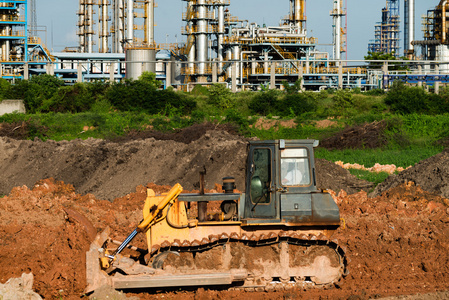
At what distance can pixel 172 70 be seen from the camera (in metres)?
66.9

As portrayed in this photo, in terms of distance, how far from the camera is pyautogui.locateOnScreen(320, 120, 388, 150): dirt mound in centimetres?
3062

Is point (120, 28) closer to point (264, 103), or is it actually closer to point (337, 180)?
point (264, 103)

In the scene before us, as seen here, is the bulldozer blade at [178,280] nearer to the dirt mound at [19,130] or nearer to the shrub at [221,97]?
the dirt mound at [19,130]

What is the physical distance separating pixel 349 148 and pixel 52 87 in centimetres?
2427

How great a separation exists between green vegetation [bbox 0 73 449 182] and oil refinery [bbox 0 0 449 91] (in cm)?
885

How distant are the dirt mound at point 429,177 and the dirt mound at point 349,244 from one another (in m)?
0.95

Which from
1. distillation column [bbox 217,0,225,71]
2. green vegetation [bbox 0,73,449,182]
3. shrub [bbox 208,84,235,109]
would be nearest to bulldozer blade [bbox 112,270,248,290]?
green vegetation [bbox 0,73,449,182]

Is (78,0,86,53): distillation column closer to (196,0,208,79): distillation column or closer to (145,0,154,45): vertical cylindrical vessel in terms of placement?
(145,0,154,45): vertical cylindrical vessel

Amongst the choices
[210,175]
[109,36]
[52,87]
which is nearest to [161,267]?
[210,175]

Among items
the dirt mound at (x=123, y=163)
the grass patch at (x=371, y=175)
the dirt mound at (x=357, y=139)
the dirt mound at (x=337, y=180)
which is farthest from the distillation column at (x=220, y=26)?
the dirt mound at (x=337, y=180)

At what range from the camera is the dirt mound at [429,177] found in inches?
725

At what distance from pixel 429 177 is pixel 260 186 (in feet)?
33.3

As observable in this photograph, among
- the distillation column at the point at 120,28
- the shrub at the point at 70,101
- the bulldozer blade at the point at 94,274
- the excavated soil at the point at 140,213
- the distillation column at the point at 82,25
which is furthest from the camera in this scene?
→ the distillation column at the point at 82,25

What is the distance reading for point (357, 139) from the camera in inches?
1211
